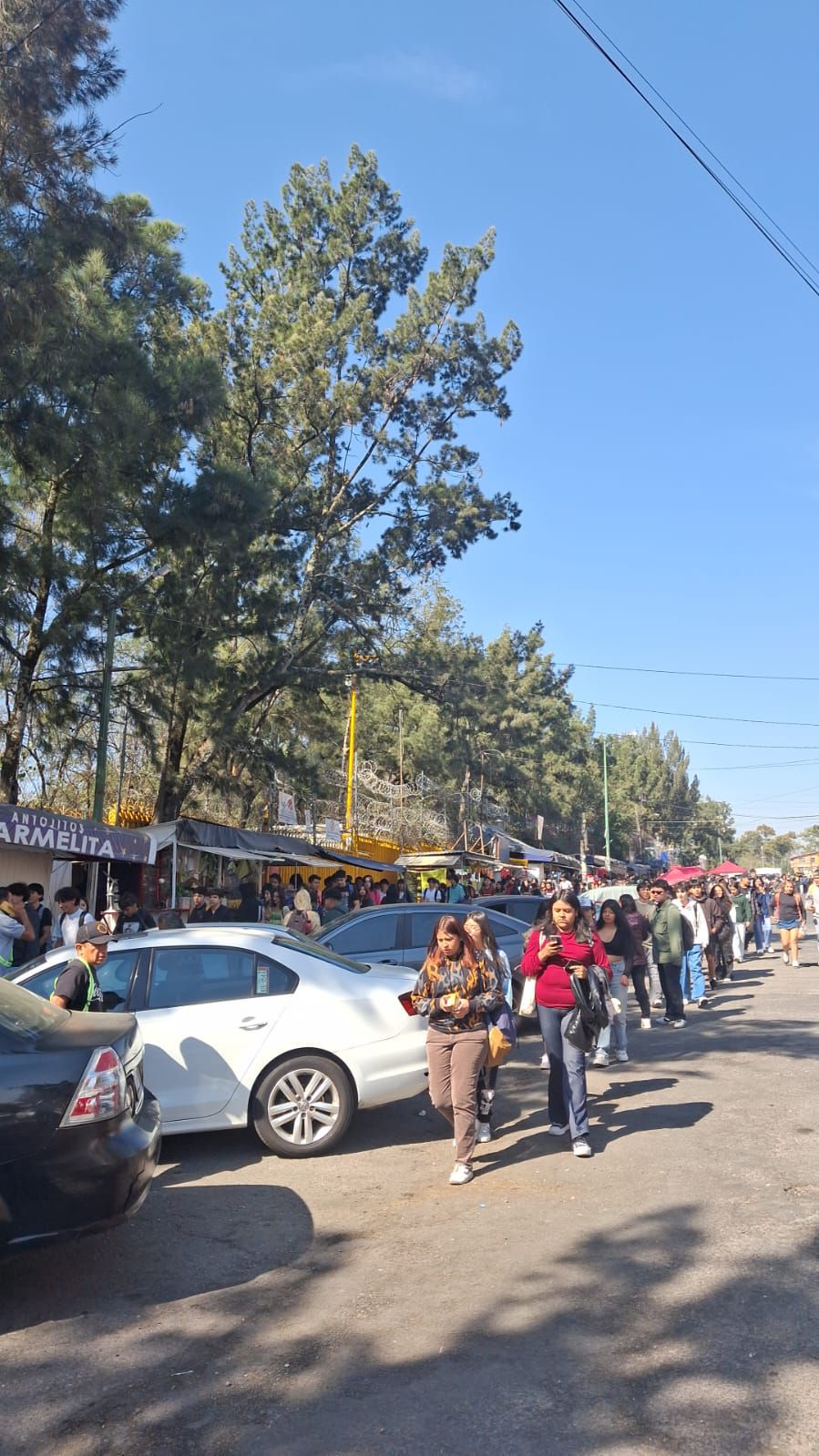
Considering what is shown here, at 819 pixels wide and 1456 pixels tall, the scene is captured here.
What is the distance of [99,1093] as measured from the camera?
4793mm

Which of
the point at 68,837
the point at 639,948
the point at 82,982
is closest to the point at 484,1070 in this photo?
the point at 82,982

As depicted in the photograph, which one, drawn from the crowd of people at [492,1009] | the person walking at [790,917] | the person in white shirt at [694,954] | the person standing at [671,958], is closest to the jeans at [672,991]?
the person standing at [671,958]

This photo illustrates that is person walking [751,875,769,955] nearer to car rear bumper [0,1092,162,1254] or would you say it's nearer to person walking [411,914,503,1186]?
person walking [411,914,503,1186]

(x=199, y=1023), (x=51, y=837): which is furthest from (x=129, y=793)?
(x=199, y=1023)

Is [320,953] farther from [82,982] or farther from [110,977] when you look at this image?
[82,982]

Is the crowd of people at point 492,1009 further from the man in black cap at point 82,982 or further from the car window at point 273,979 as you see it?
the man in black cap at point 82,982

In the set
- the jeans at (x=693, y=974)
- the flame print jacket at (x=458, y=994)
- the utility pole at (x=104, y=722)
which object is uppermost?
the utility pole at (x=104, y=722)

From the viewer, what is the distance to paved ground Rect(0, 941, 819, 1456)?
364 centimetres

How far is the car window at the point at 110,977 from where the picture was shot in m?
7.15

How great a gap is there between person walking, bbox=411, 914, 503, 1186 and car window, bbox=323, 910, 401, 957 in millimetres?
4283

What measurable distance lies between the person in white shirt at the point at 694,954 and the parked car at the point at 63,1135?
11049mm

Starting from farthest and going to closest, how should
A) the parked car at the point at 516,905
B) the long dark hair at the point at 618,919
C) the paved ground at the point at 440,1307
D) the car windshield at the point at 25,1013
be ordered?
the parked car at the point at 516,905
the long dark hair at the point at 618,919
the car windshield at the point at 25,1013
the paved ground at the point at 440,1307

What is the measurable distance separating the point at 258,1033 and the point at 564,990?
198 centimetres

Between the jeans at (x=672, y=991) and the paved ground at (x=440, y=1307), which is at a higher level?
the jeans at (x=672, y=991)
